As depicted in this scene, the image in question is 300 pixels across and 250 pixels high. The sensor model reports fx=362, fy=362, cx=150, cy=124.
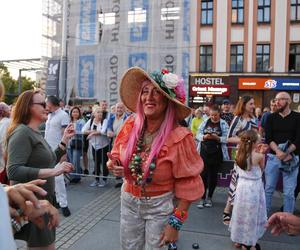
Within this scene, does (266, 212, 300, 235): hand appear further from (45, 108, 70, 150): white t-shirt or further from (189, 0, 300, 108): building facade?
(189, 0, 300, 108): building facade

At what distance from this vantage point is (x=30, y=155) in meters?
3.07

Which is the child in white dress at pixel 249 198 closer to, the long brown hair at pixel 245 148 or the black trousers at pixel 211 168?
the long brown hair at pixel 245 148

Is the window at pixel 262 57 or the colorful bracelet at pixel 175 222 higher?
the window at pixel 262 57

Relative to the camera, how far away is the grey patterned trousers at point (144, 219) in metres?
2.68

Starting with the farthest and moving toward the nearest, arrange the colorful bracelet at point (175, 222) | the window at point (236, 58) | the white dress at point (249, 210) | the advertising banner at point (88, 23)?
1. the window at point (236, 58)
2. the advertising banner at point (88, 23)
3. the white dress at point (249, 210)
4. the colorful bracelet at point (175, 222)

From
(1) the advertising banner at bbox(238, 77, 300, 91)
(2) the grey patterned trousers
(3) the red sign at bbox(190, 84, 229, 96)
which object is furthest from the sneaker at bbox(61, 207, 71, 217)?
(1) the advertising banner at bbox(238, 77, 300, 91)

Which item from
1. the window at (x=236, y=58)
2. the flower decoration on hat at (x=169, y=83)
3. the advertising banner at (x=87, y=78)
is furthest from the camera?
the window at (x=236, y=58)

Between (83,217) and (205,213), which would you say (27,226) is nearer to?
(83,217)

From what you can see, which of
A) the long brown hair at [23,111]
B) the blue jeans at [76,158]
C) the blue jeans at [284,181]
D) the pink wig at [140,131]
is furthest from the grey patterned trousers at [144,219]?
the blue jeans at [76,158]

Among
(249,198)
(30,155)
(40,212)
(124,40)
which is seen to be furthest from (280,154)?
(124,40)

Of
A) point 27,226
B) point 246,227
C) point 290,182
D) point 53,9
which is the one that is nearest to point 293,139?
point 290,182

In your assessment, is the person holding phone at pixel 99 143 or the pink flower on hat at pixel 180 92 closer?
the pink flower on hat at pixel 180 92

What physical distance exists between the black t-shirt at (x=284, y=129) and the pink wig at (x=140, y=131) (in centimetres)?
310

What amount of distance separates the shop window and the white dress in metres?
23.9
